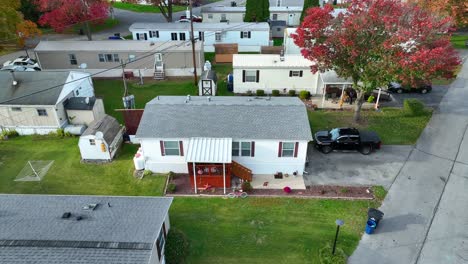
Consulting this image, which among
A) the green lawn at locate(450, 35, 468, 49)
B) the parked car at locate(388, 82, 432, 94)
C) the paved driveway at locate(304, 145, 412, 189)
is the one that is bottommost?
the paved driveway at locate(304, 145, 412, 189)

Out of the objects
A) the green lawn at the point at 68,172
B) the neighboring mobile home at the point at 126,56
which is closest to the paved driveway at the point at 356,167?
the green lawn at the point at 68,172

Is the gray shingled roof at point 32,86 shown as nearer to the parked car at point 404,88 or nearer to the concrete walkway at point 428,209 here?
the concrete walkway at point 428,209

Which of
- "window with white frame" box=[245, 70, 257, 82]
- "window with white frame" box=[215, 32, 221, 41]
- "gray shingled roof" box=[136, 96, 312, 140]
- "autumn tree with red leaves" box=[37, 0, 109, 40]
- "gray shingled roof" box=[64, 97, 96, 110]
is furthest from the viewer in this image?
"window with white frame" box=[215, 32, 221, 41]

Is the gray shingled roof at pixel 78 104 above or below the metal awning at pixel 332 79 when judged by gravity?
below

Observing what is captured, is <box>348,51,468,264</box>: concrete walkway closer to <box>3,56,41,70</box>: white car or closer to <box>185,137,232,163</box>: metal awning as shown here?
<box>185,137,232,163</box>: metal awning

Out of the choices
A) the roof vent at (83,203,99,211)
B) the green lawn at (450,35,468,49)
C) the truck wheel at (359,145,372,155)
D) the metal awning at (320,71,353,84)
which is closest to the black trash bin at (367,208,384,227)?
the truck wheel at (359,145,372,155)

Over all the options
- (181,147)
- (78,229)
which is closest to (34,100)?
(181,147)

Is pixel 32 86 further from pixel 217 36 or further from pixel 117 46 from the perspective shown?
pixel 217 36
